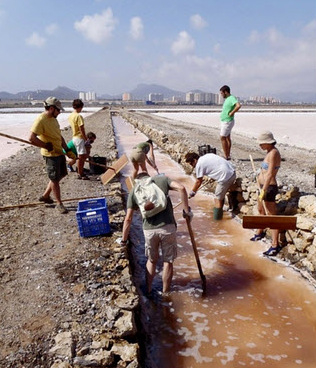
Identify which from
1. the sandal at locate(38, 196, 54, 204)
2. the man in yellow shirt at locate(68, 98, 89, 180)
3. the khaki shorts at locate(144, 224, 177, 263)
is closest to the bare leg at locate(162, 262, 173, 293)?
the khaki shorts at locate(144, 224, 177, 263)

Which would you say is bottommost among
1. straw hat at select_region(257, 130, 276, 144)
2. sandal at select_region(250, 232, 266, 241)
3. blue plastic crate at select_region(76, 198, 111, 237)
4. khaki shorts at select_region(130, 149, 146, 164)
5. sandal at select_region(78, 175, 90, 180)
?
sandal at select_region(250, 232, 266, 241)

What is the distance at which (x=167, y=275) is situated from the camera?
15.4 feet

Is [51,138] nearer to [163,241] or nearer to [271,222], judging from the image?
[163,241]

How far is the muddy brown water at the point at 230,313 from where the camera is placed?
3754 millimetres

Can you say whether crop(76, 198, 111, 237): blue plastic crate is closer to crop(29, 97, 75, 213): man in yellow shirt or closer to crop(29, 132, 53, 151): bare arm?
crop(29, 97, 75, 213): man in yellow shirt

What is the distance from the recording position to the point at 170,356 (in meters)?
3.77

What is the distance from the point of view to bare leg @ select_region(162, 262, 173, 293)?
460cm

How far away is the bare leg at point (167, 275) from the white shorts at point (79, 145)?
5.16m

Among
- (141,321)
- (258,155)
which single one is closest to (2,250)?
(141,321)

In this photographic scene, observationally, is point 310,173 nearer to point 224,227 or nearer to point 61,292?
point 224,227

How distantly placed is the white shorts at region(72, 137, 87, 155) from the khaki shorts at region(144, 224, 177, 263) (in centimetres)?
511

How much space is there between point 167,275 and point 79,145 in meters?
5.26

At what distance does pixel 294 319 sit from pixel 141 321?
201cm

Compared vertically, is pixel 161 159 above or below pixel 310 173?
below
